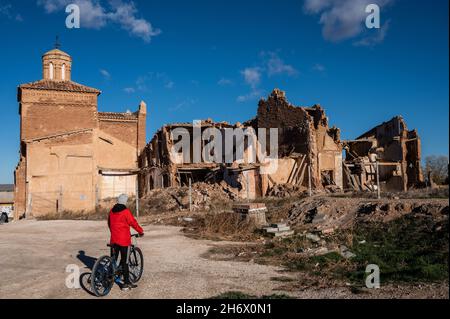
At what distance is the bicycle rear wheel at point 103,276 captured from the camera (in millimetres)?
6652

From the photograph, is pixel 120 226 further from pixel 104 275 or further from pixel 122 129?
pixel 122 129

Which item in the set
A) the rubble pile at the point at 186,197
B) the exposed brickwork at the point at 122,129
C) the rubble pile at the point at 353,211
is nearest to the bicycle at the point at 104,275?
the rubble pile at the point at 353,211

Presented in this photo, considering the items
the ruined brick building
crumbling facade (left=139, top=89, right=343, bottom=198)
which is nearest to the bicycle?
crumbling facade (left=139, top=89, right=343, bottom=198)

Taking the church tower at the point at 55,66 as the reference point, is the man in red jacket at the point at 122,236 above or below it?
below

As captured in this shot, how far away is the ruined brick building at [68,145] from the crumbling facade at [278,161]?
241 cm

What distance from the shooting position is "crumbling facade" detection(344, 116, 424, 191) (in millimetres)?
32344

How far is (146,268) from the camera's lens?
29.9 ft

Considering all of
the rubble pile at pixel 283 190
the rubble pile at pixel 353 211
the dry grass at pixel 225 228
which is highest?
the rubble pile at pixel 283 190

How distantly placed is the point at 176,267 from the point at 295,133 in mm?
22534

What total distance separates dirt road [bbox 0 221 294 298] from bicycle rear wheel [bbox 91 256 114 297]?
187 mm

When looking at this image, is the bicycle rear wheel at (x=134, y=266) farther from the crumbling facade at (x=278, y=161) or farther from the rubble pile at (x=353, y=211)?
the crumbling facade at (x=278, y=161)

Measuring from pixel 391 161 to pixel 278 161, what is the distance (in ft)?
38.7
